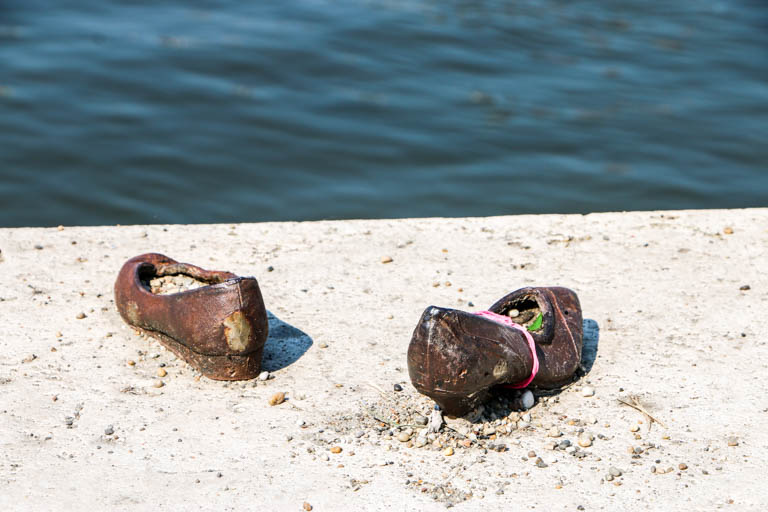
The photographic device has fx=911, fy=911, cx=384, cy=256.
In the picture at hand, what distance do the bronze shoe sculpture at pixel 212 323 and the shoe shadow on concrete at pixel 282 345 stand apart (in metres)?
0.12

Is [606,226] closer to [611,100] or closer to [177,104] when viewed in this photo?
[611,100]

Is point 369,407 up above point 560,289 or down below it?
below

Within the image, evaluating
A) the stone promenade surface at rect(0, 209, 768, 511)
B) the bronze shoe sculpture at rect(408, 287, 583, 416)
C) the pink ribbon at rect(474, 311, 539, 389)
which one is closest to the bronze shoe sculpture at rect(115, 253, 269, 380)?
the stone promenade surface at rect(0, 209, 768, 511)

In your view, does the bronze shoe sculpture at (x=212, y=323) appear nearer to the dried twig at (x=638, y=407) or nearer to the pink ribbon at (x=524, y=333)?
the pink ribbon at (x=524, y=333)

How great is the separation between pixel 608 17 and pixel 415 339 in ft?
29.9

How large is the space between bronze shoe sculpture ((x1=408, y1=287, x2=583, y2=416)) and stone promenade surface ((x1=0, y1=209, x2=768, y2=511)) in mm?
122

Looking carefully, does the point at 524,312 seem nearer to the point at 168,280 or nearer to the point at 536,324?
the point at 536,324

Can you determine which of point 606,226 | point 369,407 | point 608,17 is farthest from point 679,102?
point 369,407

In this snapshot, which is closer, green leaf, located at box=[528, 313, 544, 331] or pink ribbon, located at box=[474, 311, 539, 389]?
pink ribbon, located at box=[474, 311, 539, 389]

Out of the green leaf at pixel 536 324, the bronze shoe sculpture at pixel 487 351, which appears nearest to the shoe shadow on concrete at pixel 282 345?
the bronze shoe sculpture at pixel 487 351

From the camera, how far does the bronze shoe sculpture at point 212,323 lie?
323cm

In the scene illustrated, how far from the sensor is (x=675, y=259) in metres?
4.42

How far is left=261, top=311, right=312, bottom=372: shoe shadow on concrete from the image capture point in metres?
3.50

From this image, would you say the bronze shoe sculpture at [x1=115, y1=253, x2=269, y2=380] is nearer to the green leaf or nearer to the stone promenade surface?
the stone promenade surface
